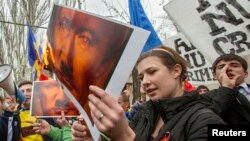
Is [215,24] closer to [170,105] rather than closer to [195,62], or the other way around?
[195,62]

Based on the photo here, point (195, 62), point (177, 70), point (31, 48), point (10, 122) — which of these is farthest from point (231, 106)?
point (31, 48)

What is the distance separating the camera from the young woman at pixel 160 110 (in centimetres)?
112

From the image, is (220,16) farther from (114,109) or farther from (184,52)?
(114,109)

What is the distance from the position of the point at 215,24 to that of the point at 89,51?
5.59 feet

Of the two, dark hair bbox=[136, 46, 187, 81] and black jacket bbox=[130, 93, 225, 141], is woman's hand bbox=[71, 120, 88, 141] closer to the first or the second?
black jacket bbox=[130, 93, 225, 141]

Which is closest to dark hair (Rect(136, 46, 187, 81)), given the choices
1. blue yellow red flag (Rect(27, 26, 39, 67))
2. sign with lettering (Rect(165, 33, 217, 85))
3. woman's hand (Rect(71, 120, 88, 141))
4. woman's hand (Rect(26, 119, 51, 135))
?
woman's hand (Rect(71, 120, 88, 141))

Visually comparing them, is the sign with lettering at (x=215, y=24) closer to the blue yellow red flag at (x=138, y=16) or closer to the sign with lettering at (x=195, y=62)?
the sign with lettering at (x=195, y=62)

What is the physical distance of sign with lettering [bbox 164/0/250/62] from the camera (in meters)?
2.62

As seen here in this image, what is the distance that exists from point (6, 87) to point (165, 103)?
1.90 meters

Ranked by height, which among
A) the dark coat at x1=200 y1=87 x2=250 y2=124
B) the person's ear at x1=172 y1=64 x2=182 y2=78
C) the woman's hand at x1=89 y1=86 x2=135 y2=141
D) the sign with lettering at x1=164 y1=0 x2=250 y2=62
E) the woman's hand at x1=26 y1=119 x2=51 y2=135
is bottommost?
the woman's hand at x1=26 y1=119 x2=51 y2=135

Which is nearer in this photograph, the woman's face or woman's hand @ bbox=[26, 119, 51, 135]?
the woman's face

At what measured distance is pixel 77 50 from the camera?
4.05 feet

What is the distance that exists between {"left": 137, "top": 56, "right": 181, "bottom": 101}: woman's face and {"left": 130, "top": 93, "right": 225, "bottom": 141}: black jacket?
0.06m

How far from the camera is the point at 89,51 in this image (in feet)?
3.97
